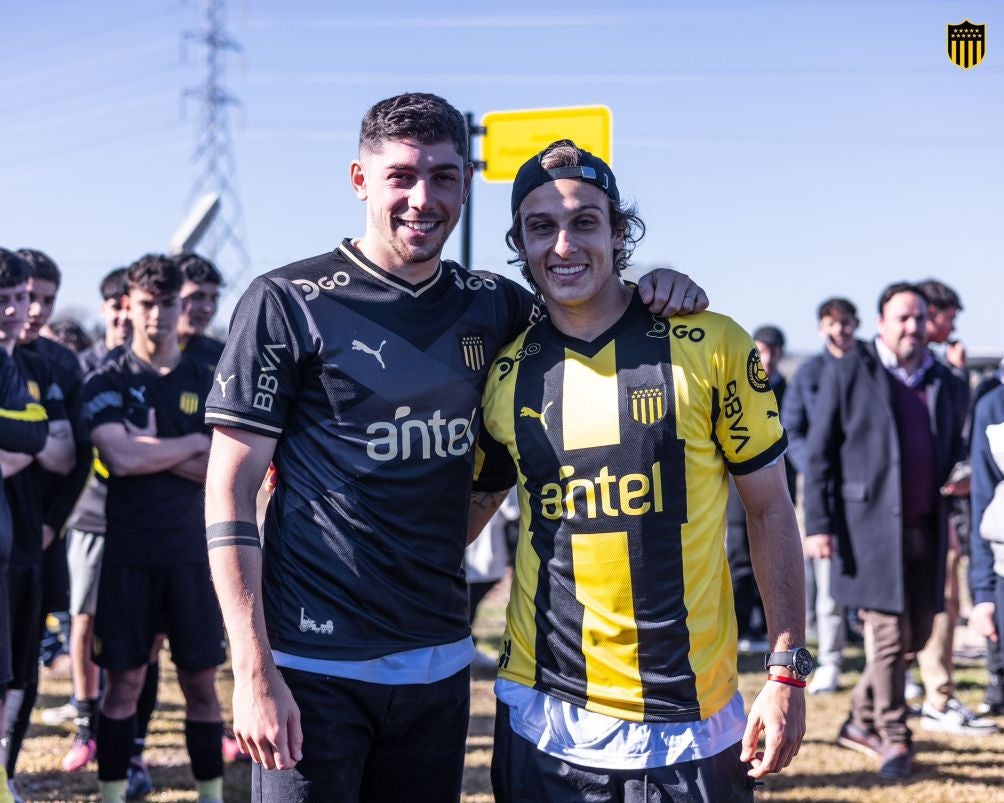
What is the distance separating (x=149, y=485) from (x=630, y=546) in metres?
2.79

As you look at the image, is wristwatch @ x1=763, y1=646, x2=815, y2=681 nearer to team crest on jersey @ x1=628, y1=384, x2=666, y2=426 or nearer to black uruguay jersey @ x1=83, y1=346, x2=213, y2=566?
team crest on jersey @ x1=628, y1=384, x2=666, y2=426

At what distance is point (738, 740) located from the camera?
2.63m

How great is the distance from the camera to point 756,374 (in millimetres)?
2697

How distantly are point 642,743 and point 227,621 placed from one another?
104cm

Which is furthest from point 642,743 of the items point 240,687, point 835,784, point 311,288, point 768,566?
point 835,784

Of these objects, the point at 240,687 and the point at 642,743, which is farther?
the point at 642,743

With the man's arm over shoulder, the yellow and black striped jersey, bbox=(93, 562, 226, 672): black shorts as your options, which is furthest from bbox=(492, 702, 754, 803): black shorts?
bbox=(93, 562, 226, 672): black shorts

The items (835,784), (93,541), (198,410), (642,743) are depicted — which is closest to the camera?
(642,743)

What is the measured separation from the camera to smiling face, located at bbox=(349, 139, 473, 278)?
2695mm

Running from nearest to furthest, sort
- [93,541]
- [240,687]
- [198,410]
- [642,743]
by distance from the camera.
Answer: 1. [240,687]
2. [642,743]
3. [198,410]
4. [93,541]

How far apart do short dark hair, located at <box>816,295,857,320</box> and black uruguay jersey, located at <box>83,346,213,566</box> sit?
511cm

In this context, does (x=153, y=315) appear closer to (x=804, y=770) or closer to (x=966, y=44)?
(x=804, y=770)

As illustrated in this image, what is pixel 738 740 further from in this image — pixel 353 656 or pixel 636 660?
pixel 353 656

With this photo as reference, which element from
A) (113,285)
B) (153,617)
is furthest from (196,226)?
(153,617)
